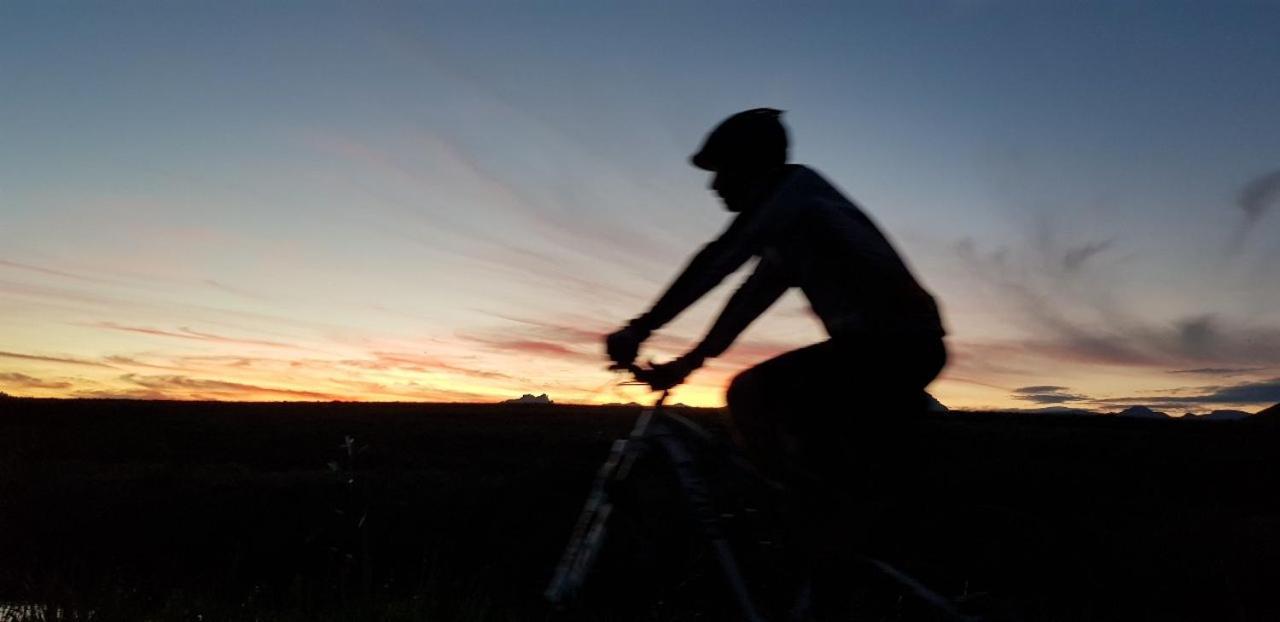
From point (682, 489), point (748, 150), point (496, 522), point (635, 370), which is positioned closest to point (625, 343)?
point (635, 370)

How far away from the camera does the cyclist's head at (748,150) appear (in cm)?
377

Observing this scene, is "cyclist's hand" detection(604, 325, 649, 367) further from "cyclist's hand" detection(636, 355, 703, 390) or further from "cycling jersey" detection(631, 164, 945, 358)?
"cycling jersey" detection(631, 164, 945, 358)

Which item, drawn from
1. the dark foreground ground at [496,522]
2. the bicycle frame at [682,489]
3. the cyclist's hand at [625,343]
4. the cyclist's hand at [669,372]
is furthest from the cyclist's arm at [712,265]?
the dark foreground ground at [496,522]

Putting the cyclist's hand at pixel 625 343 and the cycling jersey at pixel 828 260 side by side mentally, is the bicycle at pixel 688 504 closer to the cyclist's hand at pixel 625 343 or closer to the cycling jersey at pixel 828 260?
the cyclist's hand at pixel 625 343

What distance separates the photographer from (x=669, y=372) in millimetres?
4188

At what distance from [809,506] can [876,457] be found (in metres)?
0.38

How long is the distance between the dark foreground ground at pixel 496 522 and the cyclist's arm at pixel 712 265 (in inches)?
36.6

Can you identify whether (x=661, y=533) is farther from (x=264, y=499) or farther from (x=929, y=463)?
(x=264, y=499)

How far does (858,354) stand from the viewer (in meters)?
3.48

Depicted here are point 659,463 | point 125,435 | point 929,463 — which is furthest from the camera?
point 125,435

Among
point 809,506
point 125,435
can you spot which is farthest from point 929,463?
point 125,435

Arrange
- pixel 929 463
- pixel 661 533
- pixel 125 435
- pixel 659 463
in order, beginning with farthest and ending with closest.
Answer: pixel 125 435, pixel 661 533, pixel 659 463, pixel 929 463

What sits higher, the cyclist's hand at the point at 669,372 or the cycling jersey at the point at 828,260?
the cycling jersey at the point at 828,260

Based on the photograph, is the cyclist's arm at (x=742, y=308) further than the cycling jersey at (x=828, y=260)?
Yes
